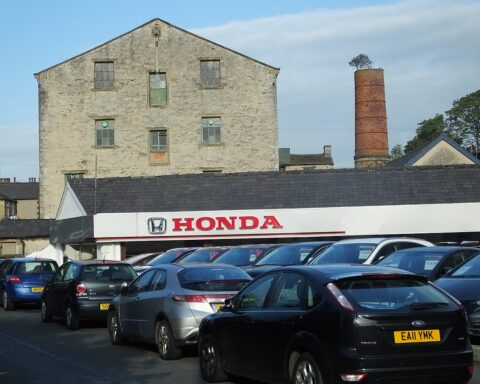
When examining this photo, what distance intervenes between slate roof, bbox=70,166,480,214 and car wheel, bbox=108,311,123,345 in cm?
1998

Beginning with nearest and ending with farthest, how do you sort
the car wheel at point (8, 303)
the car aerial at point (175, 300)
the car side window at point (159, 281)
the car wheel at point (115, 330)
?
the car aerial at point (175, 300) → the car side window at point (159, 281) → the car wheel at point (115, 330) → the car wheel at point (8, 303)

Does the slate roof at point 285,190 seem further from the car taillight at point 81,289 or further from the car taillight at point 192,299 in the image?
the car taillight at point 192,299

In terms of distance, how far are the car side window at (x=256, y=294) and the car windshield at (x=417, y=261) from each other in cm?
514

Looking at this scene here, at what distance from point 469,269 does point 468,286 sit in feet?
3.03

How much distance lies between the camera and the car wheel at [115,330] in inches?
575

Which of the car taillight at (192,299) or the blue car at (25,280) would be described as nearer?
the car taillight at (192,299)

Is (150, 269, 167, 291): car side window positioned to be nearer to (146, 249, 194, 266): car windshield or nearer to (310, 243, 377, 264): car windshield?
(310, 243, 377, 264): car windshield

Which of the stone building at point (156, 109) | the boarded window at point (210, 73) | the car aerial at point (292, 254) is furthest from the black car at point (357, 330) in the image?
the boarded window at point (210, 73)

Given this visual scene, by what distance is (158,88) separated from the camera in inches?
2111

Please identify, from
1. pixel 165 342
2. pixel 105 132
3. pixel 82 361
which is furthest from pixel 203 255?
pixel 105 132

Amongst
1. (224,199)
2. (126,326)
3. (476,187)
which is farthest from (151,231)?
(126,326)

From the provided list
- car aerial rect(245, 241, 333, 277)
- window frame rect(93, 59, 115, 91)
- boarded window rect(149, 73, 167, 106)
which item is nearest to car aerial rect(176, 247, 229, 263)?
car aerial rect(245, 241, 333, 277)

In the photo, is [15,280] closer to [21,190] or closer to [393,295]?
[393,295]

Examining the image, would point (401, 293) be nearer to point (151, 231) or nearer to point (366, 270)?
point (366, 270)
